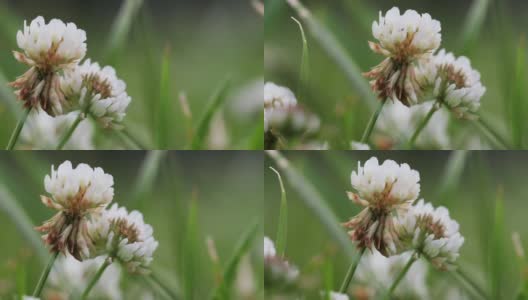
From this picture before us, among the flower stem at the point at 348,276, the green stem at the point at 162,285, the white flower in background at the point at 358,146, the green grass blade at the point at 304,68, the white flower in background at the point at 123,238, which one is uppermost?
the green grass blade at the point at 304,68

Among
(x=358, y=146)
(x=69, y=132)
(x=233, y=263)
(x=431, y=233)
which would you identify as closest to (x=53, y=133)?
(x=69, y=132)

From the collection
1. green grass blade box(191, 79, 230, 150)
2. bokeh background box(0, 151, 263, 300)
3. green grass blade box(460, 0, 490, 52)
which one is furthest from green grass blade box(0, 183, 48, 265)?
green grass blade box(460, 0, 490, 52)

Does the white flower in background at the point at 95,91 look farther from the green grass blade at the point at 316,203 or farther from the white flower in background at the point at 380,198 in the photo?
the white flower in background at the point at 380,198

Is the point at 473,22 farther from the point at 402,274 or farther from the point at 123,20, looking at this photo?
the point at 123,20

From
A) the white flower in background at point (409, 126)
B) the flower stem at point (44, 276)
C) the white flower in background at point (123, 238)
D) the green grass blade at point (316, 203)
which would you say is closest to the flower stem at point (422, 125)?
the white flower in background at point (409, 126)

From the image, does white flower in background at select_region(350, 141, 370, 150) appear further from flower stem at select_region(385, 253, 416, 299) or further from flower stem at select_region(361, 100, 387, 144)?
flower stem at select_region(385, 253, 416, 299)

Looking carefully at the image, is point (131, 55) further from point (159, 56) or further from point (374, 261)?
point (374, 261)
